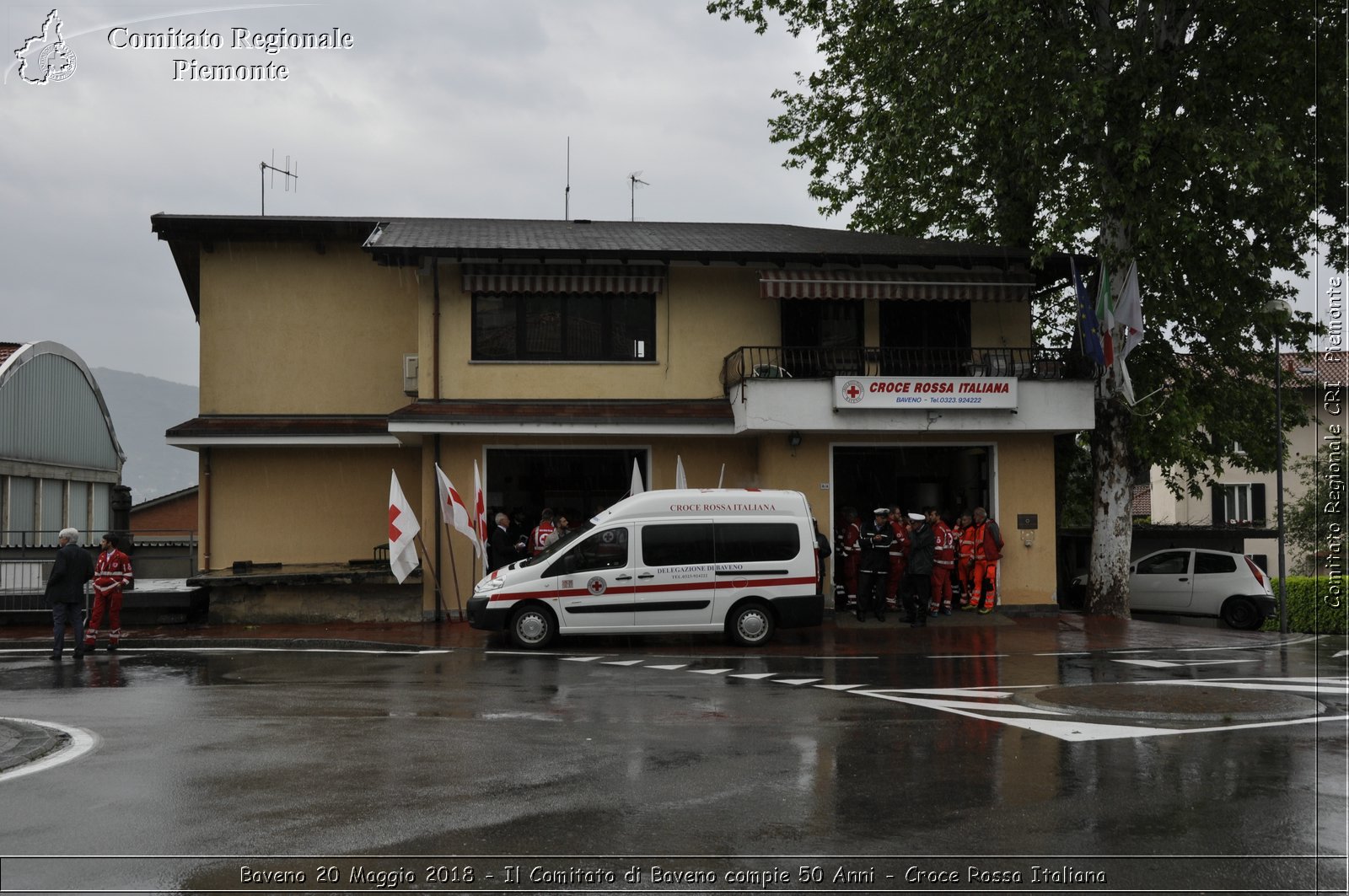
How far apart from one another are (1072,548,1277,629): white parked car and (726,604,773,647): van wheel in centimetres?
968

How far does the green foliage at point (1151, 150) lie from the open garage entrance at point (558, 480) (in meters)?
7.84

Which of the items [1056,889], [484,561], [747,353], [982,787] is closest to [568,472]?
[484,561]

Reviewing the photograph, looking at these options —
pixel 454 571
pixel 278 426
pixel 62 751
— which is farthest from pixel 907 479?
pixel 62 751

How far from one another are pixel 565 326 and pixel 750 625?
7716 mm

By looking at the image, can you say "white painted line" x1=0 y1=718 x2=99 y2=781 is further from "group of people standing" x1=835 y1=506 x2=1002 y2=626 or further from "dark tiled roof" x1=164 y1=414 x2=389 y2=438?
"group of people standing" x1=835 y1=506 x2=1002 y2=626

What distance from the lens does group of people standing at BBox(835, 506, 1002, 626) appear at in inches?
741

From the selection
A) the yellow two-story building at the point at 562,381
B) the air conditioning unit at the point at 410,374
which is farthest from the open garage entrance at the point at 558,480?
the air conditioning unit at the point at 410,374

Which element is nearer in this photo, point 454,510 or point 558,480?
point 454,510

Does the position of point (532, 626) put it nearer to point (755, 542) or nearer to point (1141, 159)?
point (755, 542)

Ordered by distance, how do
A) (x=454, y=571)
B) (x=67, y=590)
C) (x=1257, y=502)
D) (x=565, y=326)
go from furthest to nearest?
1. (x=1257, y=502)
2. (x=565, y=326)
3. (x=454, y=571)
4. (x=67, y=590)

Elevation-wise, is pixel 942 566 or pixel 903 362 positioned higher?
pixel 903 362

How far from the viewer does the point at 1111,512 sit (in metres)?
21.0

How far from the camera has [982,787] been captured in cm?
762

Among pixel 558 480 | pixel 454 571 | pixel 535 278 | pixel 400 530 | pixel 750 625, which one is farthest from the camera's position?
pixel 558 480
